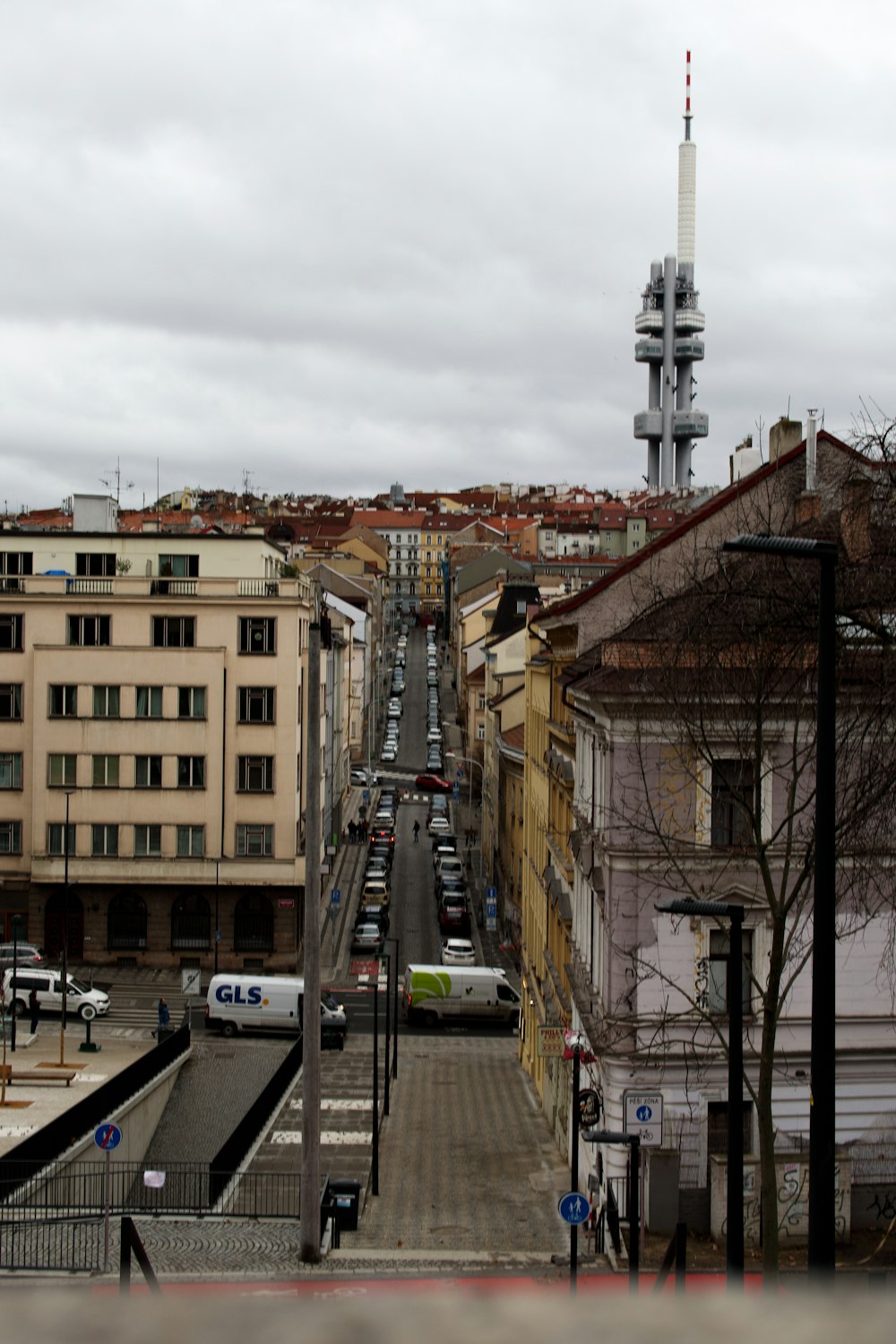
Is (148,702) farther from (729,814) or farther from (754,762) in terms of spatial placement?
(754,762)

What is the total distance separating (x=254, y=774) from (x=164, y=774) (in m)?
3.34

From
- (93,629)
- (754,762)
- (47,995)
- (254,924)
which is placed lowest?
(47,995)

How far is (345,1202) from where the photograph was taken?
2595 cm

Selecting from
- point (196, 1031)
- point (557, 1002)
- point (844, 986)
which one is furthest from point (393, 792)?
point (844, 986)

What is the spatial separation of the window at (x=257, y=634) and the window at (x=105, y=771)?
6.31m

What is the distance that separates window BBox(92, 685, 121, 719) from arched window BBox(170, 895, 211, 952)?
738 centimetres

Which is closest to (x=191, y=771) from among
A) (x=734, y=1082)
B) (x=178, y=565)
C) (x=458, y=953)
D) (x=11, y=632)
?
(x=178, y=565)

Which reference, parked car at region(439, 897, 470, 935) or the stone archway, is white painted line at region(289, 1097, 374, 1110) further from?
parked car at region(439, 897, 470, 935)

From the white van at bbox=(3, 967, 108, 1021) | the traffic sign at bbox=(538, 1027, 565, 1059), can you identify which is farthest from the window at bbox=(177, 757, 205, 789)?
the traffic sign at bbox=(538, 1027, 565, 1059)

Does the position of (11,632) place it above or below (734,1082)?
above

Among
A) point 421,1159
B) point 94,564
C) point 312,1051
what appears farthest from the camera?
point 94,564

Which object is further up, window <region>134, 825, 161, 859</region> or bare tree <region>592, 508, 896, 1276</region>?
bare tree <region>592, 508, 896, 1276</region>

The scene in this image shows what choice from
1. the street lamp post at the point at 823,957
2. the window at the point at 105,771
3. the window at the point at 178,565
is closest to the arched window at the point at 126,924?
the window at the point at 105,771

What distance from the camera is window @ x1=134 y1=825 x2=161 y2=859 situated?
5456 cm
